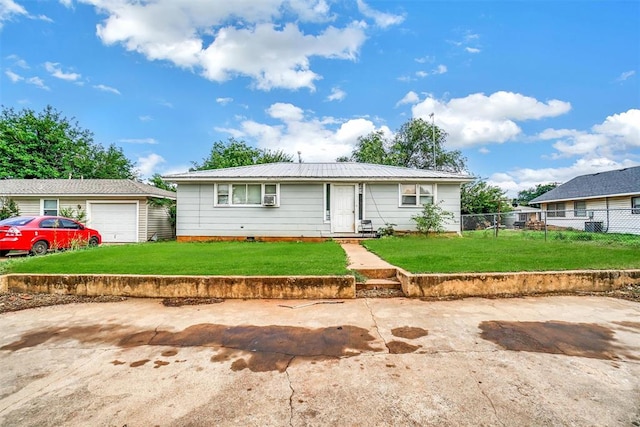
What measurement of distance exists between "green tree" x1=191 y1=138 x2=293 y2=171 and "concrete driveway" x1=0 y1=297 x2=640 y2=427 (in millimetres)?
23713

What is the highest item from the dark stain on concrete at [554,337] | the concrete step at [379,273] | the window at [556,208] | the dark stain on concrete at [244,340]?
the window at [556,208]

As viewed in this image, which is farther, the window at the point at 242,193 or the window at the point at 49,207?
the window at the point at 49,207

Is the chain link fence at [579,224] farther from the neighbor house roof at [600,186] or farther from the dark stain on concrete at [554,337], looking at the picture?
the dark stain on concrete at [554,337]

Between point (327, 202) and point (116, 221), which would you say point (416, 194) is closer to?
point (327, 202)

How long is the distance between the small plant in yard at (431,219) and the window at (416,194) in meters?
0.38

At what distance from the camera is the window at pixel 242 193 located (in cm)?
1211

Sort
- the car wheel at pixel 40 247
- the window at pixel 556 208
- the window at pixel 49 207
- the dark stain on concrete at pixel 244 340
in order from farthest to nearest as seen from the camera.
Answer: the window at pixel 556 208 → the window at pixel 49 207 → the car wheel at pixel 40 247 → the dark stain on concrete at pixel 244 340

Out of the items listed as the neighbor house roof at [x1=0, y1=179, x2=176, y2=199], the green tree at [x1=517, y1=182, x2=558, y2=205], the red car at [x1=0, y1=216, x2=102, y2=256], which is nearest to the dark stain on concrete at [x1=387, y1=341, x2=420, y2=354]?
the red car at [x1=0, y1=216, x2=102, y2=256]

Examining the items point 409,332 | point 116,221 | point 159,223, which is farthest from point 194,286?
point 116,221

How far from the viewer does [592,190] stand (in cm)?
2009

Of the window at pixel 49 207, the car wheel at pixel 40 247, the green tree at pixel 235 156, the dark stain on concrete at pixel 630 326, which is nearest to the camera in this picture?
the dark stain on concrete at pixel 630 326

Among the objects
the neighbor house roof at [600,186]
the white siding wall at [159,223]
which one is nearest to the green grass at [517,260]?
the white siding wall at [159,223]

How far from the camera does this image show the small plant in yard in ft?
37.9

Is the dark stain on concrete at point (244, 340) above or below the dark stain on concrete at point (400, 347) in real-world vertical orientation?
below
